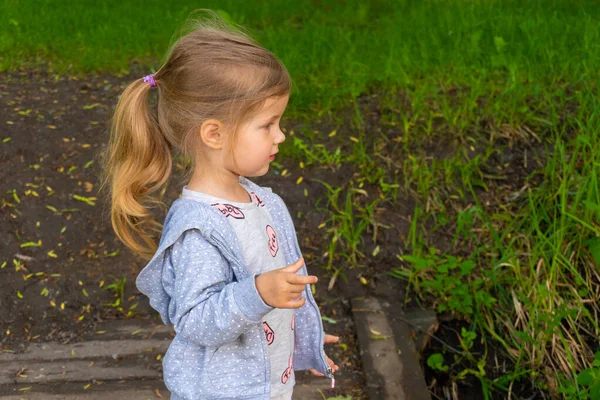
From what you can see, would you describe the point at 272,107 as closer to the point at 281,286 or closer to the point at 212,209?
the point at 212,209

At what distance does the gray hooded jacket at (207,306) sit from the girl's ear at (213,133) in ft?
0.53

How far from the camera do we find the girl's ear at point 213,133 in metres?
1.90

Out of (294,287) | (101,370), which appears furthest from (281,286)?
(101,370)

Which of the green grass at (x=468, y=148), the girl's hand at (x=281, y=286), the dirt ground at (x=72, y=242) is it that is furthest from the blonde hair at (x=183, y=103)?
the green grass at (x=468, y=148)

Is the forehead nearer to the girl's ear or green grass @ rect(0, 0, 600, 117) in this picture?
the girl's ear

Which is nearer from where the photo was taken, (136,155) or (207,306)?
(207,306)

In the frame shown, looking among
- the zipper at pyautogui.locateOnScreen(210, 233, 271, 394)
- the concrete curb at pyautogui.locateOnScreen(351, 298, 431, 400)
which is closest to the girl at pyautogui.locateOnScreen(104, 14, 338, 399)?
the zipper at pyautogui.locateOnScreen(210, 233, 271, 394)

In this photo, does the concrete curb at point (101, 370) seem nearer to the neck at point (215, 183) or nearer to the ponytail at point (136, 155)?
the ponytail at point (136, 155)

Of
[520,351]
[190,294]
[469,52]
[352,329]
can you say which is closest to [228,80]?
[190,294]

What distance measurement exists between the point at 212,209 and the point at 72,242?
2.01 m

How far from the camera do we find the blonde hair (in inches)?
74.5

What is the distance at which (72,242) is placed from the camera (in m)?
3.65

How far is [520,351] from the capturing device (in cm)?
317

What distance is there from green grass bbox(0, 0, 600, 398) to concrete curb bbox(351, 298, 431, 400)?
0.65ft
